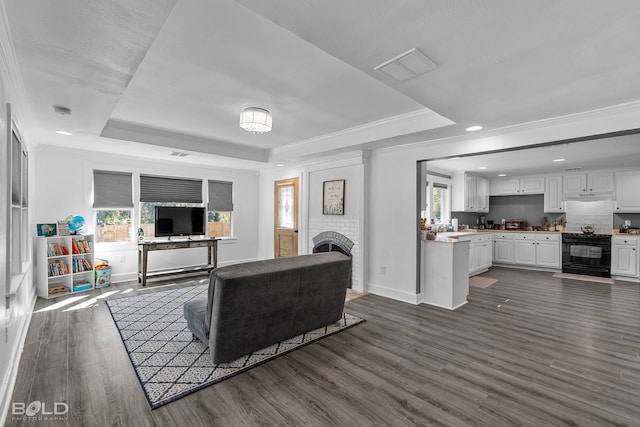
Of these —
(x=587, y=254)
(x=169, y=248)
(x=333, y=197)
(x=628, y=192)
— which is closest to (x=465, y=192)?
(x=587, y=254)

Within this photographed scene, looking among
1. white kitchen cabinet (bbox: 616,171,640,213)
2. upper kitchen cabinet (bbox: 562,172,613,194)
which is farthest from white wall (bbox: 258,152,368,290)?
white kitchen cabinet (bbox: 616,171,640,213)

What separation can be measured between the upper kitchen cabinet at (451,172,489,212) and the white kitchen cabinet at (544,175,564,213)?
146 centimetres

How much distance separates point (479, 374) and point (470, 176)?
5.70m

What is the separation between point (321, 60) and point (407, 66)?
0.72 meters

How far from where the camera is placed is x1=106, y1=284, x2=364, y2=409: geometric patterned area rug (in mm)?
2281

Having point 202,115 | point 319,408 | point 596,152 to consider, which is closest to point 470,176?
point 596,152

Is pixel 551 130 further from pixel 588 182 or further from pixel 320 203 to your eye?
pixel 588 182

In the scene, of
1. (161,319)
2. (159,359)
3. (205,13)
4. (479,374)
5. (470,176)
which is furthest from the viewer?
(470,176)

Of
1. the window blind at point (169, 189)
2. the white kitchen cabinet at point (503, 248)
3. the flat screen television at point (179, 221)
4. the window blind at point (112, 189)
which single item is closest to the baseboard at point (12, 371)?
the window blind at point (112, 189)

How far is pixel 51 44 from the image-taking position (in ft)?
6.03

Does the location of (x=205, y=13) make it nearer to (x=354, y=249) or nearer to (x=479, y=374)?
(x=479, y=374)

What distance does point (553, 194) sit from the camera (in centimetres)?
712

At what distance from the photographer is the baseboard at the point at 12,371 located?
6.26ft

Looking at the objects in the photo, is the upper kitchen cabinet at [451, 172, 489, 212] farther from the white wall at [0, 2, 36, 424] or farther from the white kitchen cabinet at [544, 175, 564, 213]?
the white wall at [0, 2, 36, 424]
